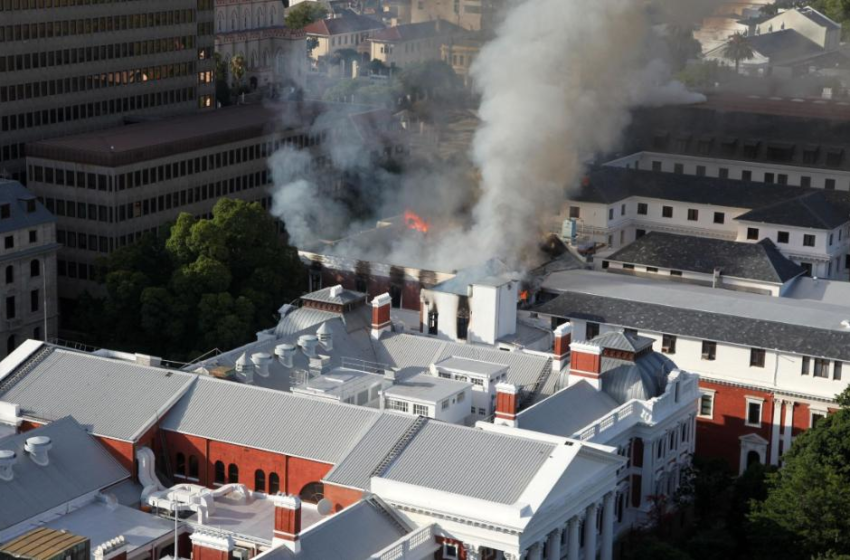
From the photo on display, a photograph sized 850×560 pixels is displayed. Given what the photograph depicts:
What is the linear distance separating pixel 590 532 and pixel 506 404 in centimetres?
756

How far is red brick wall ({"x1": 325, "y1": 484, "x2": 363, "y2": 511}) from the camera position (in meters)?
85.5

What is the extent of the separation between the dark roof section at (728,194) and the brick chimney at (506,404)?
59.2 m

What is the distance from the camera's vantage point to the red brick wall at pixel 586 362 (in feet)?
326

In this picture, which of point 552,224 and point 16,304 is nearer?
point 16,304

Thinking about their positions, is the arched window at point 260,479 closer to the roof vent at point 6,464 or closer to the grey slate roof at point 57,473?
the grey slate roof at point 57,473

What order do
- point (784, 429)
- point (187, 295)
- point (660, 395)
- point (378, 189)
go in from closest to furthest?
point (660, 395) < point (784, 429) < point (187, 295) < point (378, 189)

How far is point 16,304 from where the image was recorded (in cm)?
12619

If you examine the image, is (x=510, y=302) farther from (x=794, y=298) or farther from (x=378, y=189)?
(x=378, y=189)

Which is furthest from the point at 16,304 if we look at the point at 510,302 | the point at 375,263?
the point at 510,302

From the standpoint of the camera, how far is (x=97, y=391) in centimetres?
9438

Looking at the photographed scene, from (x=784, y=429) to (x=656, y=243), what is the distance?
95.0ft

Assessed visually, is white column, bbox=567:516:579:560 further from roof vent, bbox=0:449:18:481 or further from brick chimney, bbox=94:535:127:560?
roof vent, bbox=0:449:18:481

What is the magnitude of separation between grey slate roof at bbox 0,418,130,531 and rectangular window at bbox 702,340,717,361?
40342mm

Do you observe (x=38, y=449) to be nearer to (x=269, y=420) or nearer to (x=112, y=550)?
(x=112, y=550)
